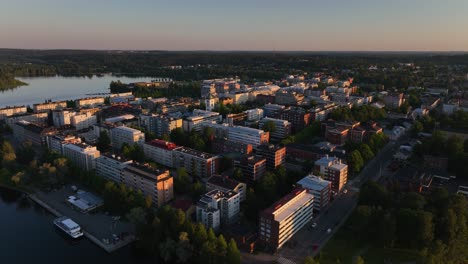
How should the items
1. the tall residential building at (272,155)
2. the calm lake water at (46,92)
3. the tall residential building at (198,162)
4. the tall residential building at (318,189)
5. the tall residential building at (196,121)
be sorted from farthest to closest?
1. the calm lake water at (46,92)
2. the tall residential building at (196,121)
3. the tall residential building at (272,155)
4. the tall residential building at (198,162)
5. the tall residential building at (318,189)

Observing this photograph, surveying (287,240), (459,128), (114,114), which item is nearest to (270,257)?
(287,240)

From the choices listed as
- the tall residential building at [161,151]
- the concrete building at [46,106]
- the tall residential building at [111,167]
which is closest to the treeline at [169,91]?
the concrete building at [46,106]

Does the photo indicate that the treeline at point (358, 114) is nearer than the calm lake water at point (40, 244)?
No

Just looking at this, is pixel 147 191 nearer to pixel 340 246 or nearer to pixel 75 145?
pixel 75 145

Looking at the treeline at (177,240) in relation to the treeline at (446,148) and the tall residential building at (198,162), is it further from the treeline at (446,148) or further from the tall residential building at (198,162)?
the treeline at (446,148)

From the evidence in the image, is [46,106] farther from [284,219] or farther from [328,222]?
[328,222]

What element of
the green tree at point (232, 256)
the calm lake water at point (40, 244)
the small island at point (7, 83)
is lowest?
the calm lake water at point (40, 244)
